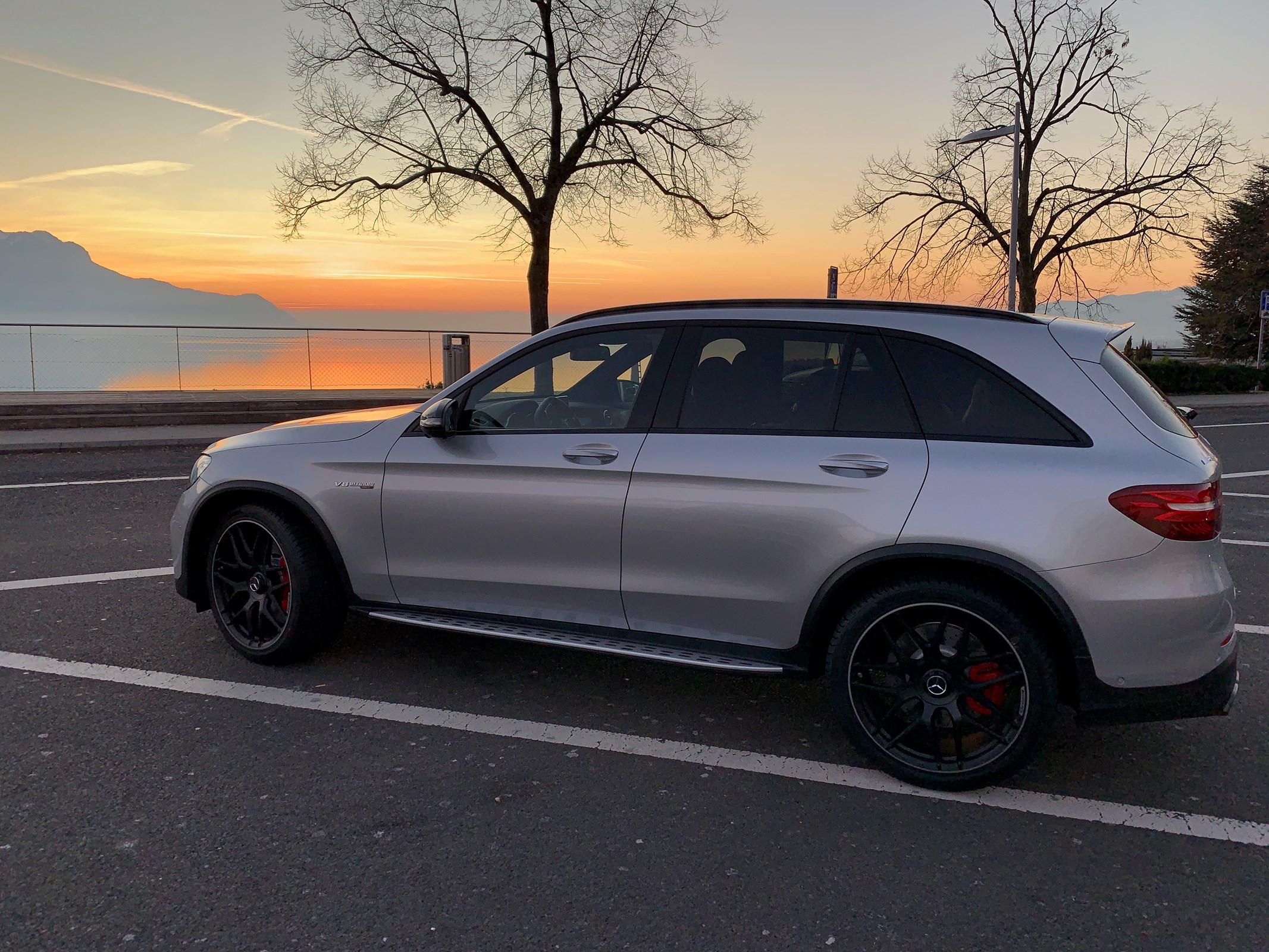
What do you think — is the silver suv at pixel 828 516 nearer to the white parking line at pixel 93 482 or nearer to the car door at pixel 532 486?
the car door at pixel 532 486

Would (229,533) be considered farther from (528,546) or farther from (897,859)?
(897,859)

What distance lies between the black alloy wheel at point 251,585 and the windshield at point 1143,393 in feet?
11.5

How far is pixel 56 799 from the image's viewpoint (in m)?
3.32

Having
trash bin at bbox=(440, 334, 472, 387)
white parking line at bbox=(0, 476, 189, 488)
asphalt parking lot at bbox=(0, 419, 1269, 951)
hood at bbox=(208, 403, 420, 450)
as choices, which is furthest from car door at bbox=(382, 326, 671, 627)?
trash bin at bbox=(440, 334, 472, 387)

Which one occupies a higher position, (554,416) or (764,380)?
(764,380)

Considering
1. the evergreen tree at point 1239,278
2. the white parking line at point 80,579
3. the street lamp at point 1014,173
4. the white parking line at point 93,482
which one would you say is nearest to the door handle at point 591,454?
the white parking line at point 80,579

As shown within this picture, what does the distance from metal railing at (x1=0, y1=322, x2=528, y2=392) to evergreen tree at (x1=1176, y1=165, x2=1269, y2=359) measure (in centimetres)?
4291

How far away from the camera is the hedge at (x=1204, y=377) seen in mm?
28188

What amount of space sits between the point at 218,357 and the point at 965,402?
18030 mm

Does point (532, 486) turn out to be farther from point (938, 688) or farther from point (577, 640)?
point (938, 688)

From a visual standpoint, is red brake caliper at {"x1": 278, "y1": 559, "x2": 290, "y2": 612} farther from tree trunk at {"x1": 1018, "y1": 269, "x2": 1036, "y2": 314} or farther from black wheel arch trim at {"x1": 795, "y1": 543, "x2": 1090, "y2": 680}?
tree trunk at {"x1": 1018, "y1": 269, "x2": 1036, "y2": 314}

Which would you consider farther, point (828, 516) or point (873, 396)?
point (873, 396)

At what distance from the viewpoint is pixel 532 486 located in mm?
3986

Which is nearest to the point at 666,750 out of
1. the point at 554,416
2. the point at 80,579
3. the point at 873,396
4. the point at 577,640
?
the point at 577,640
